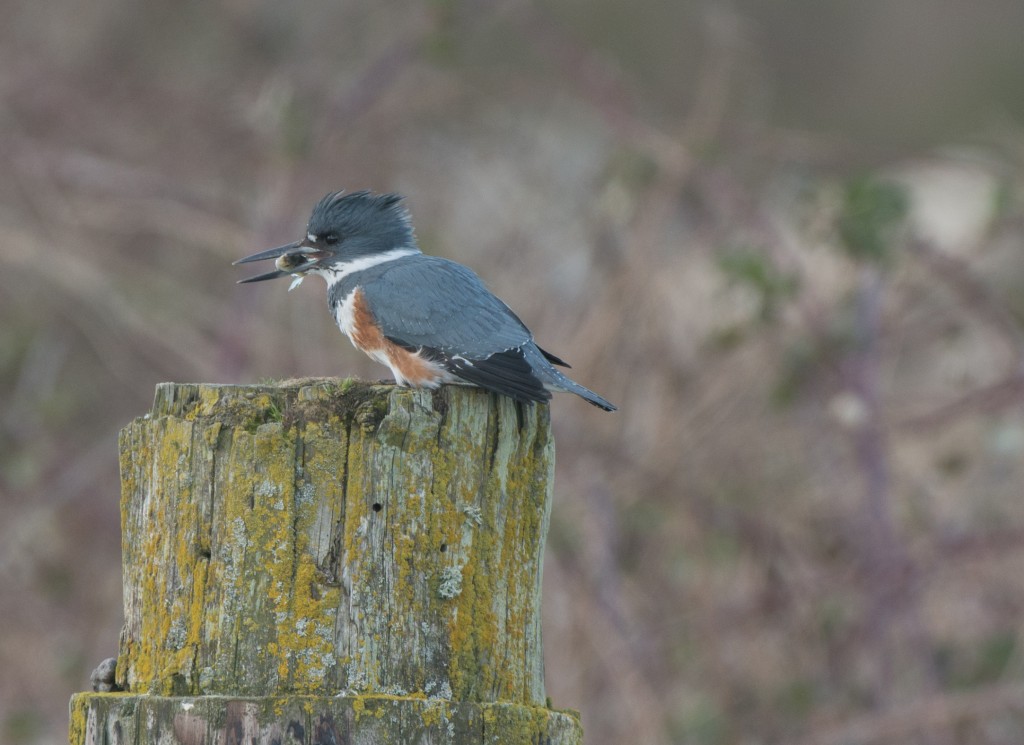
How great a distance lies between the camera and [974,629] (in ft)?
21.9

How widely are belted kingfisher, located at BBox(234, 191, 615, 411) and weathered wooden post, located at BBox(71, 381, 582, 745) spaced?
2.02ft

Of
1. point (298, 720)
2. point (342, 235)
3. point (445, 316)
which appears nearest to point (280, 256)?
point (342, 235)

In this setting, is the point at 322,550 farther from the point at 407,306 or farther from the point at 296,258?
the point at 296,258

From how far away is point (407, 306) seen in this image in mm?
3799

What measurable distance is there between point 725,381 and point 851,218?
1.16 meters


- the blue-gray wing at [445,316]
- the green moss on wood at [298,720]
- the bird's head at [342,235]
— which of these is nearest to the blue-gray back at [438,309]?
the blue-gray wing at [445,316]

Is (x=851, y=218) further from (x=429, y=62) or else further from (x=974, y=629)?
(x=429, y=62)

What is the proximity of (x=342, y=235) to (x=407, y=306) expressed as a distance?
2.11ft

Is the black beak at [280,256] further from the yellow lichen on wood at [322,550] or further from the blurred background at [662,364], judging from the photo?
the blurred background at [662,364]

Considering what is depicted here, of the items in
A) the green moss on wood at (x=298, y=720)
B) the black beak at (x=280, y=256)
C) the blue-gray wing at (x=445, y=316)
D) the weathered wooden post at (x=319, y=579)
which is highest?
the black beak at (x=280, y=256)

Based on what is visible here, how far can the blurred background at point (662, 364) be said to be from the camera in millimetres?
6434

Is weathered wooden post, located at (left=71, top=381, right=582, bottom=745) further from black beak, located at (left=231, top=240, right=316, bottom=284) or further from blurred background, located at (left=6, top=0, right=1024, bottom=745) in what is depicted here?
blurred background, located at (left=6, top=0, right=1024, bottom=745)

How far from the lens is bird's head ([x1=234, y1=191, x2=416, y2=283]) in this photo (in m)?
4.32

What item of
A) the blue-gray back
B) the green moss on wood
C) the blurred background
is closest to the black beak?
the blue-gray back
